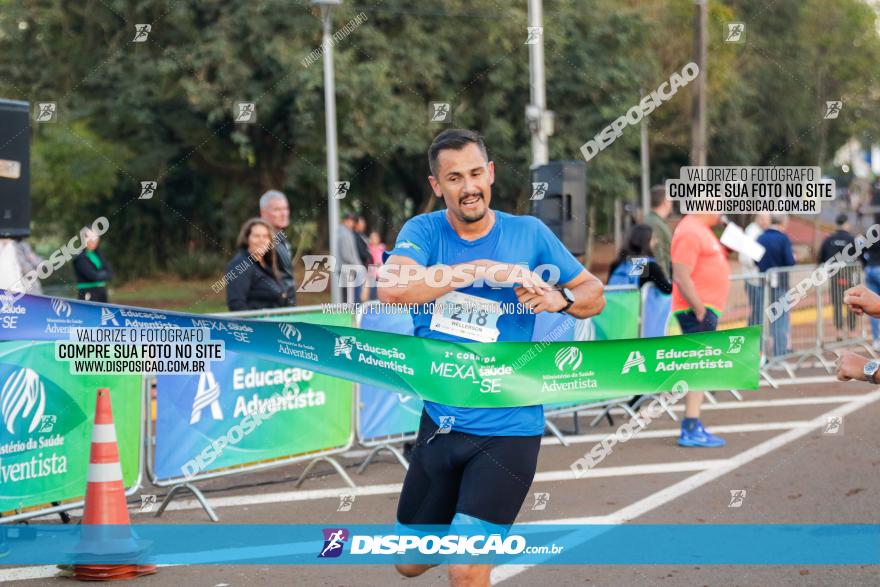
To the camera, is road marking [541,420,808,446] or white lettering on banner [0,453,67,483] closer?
white lettering on banner [0,453,67,483]

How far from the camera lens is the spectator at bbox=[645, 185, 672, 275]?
12156 mm

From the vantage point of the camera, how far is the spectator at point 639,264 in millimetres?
12641

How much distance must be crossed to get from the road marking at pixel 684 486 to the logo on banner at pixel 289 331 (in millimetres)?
1646

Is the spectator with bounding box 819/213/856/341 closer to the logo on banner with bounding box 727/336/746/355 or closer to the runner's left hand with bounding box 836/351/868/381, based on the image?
the logo on banner with bounding box 727/336/746/355

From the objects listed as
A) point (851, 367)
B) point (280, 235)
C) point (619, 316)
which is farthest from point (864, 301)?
point (619, 316)

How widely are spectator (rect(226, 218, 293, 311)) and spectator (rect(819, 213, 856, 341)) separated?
9.56m

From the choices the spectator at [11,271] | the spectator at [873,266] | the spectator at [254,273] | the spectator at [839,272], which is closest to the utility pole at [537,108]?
the spectator at [839,272]

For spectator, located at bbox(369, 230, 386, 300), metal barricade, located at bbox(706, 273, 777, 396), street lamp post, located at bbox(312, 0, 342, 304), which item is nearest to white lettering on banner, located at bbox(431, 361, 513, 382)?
metal barricade, located at bbox(706, 273, 777, 396)

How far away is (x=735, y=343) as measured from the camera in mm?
5641

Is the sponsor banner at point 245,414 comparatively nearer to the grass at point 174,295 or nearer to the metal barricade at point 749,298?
the metal barricade at point 749,298

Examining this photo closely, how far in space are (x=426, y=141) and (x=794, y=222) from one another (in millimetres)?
48824

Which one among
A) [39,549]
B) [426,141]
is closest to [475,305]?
[39,549]

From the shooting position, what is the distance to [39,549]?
720cm

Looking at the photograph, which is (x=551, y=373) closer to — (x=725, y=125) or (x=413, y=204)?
(x=413, y=204)
